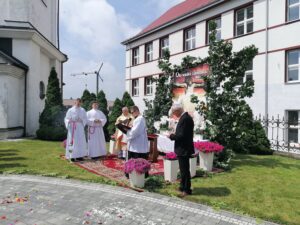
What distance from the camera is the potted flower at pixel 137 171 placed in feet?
24.4

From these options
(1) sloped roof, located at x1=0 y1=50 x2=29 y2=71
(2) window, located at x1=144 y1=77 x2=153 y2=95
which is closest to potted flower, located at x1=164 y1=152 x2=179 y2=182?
(1) sloped roof, located at x1=0 y1=50 x2=29 y2=71

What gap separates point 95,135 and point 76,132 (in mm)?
787

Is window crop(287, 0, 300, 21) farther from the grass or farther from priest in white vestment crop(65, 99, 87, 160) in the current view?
the grass

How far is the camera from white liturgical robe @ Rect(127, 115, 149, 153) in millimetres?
8305

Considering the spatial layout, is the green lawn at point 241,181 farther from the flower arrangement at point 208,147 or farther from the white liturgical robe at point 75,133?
the flower arrangement at point 208,147

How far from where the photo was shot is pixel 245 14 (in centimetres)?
2048

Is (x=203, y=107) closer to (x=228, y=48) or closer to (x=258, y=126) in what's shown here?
(x=228, y=48)

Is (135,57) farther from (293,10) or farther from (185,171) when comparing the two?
(185,171)

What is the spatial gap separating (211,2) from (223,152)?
14786 mm

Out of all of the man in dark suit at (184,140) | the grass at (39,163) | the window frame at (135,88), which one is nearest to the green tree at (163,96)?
the grass at (39,163)

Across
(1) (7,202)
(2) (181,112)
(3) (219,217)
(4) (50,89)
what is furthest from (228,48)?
(4) (50,89)

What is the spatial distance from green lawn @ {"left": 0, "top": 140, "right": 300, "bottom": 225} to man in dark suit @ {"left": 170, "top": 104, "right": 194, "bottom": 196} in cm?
35

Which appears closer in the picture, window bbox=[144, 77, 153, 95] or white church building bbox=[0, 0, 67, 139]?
white church building bbox=[0, 0, 67, 139]

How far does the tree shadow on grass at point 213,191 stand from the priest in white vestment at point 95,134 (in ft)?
17.5
